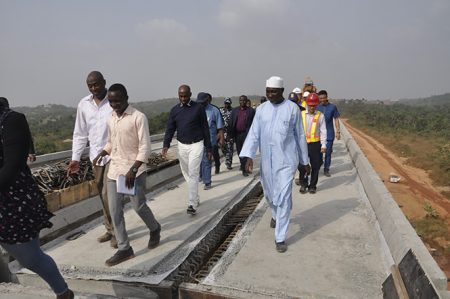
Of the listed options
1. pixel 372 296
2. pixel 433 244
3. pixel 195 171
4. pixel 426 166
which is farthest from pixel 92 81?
pixel 426 166

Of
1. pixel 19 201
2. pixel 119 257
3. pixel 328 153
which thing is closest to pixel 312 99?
pixel 328 153

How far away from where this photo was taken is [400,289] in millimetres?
2795

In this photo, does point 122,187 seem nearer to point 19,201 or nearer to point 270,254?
point 19,201

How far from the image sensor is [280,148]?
161 inches

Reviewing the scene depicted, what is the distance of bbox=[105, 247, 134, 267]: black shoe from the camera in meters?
3.72

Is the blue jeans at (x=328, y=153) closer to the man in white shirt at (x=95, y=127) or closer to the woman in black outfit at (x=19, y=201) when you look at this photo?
the man in white shirt at (x=95, y=127)

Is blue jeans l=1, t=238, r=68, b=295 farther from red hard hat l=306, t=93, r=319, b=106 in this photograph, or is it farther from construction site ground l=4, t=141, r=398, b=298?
red hard hat l=306, t=93, r=319, b=106

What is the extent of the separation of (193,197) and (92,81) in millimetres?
2374

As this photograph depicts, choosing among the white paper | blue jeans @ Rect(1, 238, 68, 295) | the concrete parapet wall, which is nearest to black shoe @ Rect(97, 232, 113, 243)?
the white paper

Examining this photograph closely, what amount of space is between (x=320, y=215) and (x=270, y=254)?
166cm

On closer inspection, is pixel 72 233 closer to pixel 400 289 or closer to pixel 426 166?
pixel 400 289

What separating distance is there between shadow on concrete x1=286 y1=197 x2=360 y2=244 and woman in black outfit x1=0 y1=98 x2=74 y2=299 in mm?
2806

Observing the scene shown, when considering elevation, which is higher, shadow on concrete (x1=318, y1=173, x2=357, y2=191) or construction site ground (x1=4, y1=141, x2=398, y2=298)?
shadow on concrete (x1=318, y1=173, x2=357, y2=191)

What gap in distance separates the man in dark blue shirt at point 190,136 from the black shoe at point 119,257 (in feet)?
5.44
